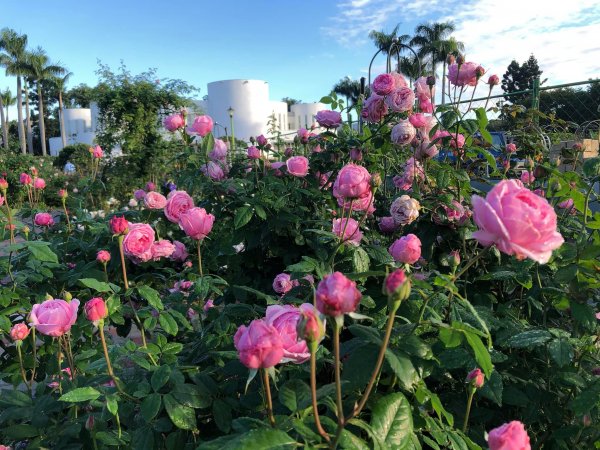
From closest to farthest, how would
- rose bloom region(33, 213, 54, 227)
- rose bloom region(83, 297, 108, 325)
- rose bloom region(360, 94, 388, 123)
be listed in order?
rose bloom region(83, 297, 108, 325) → rose bloom region(360, 94, 388, 123) → rose bloom region(33, 213, 54, 227)

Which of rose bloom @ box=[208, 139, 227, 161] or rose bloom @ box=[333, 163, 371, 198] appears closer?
rose bloom @ box=[333, 163, 371, 198]

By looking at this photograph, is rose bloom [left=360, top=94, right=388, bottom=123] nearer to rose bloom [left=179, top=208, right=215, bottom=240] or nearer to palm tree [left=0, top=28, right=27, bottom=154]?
rose bloom [left=179, top=208, right=215, bottom=240]

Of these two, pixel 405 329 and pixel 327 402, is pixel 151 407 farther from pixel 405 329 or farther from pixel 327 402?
pixel 405 329

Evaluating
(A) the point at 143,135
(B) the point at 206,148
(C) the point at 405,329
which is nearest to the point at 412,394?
(C) the point at 405,329

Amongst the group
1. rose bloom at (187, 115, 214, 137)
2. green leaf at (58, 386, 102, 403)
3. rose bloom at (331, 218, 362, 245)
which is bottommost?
green leaf at (58, 386, 102, 403)

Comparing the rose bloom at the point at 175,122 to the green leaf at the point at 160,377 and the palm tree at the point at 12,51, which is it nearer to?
the green leaf at the point at 160,377

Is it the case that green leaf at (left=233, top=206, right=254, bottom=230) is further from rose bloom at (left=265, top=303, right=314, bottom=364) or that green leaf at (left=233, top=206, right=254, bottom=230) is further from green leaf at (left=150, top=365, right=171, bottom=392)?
rose bloom at (left=265, top=303, right=314, bottom=364)

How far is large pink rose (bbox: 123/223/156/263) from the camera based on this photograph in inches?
51.5

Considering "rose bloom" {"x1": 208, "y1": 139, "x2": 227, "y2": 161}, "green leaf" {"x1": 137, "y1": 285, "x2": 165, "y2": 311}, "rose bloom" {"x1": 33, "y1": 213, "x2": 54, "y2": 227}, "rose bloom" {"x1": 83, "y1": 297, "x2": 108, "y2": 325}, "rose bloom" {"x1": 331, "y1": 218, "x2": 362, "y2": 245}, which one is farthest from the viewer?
"rose bloom" {"x1": 33, "y1": 213, "x2": 54, "y2": 227}

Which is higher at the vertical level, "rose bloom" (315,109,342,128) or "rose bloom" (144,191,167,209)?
"rose bloom" (315,109,342,128)

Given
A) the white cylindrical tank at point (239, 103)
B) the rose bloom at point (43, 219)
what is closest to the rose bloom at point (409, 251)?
the rose bloom at point (43, 219)

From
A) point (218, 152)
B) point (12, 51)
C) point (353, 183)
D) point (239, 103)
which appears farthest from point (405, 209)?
point (12, 51)

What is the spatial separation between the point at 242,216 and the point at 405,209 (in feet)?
1.58

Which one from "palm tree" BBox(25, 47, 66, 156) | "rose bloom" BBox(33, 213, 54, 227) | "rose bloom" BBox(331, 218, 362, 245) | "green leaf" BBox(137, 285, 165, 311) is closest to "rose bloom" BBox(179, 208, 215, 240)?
"green leaf" BBox(137, 285, 165, 311)
